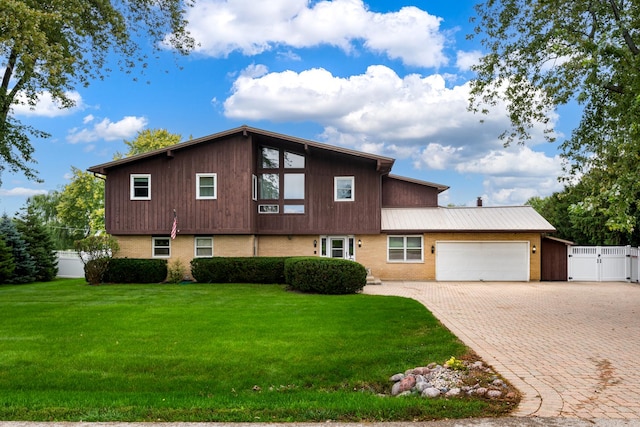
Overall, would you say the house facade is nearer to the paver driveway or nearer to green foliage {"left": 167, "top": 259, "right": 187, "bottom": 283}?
green foliage {"left": 167, "top": 259, "right": 187, "bottom": 283}

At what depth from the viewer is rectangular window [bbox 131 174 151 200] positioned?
21.4 metres

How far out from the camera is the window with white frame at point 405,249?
21.7 metres

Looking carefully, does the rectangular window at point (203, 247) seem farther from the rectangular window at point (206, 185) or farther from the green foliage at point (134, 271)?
the rectangular window at point (206, 185)

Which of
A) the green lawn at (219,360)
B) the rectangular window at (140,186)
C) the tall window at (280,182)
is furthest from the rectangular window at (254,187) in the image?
the green lawn at (219,360)

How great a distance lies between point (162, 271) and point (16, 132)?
26.0ft

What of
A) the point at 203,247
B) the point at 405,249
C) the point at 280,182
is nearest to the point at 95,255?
the point at 203,247

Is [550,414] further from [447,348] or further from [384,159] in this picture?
[384,159]

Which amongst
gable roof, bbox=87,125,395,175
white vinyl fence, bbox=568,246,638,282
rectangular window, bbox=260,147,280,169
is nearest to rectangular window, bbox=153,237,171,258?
gable roof, bbox=87,125,395,175

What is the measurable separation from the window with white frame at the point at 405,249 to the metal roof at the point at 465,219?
0.66 m

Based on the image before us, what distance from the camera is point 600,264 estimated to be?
21688 millimetres

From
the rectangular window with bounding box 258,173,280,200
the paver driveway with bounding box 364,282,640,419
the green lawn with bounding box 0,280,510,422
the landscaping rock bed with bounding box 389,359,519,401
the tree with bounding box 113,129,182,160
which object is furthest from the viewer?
the tree with bounding box 113,129,182,160

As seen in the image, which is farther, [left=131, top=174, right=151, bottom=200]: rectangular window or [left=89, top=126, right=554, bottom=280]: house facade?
[left=131, top=174, right=151, bottom=200]: rectangular window

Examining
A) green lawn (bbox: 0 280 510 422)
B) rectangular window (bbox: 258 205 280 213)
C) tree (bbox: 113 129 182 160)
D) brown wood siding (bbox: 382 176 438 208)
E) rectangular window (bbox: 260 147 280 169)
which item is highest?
tree (bbox: 113 129 182 160)

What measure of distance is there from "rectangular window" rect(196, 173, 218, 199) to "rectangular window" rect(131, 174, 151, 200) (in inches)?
94.1
